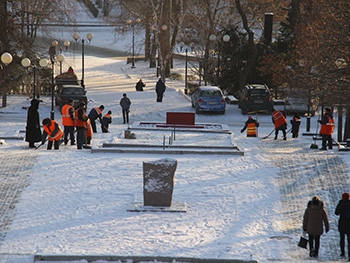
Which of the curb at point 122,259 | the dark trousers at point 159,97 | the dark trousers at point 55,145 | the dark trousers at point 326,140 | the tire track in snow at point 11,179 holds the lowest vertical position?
the curb at point 122,259

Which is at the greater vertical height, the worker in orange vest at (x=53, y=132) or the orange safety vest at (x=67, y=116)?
the orange safety vest at (x=67, y=116)

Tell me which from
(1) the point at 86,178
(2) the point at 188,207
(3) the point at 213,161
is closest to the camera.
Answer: (2) the point at 188,207

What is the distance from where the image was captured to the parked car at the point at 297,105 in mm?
35550

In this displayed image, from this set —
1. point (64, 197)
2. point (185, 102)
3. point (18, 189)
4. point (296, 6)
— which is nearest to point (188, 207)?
point (64, 197)

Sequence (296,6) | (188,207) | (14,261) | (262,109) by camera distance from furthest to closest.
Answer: (296,6)
(262,109)
(188,207)
(14,261)

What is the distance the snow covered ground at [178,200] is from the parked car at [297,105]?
392 inches

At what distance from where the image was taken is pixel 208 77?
48406mm

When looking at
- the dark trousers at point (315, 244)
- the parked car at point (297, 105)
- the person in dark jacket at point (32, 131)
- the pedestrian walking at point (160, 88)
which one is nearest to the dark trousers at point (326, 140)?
the person in dark jacket at point (32, 131)

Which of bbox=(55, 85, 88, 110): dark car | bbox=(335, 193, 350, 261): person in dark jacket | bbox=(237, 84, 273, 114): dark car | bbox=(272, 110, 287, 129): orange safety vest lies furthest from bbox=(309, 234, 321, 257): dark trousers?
bbox=(55, 85, 88, 110): dark car

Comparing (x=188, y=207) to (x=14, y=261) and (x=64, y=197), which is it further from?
(x=14, y=261)

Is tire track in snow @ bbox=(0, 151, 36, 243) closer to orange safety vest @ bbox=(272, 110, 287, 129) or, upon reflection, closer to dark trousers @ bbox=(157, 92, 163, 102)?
orange safety vest @ bbox=(272, 110, 287, 129)

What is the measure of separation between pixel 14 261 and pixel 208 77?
35.4 meters

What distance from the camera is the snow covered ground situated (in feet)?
48.1

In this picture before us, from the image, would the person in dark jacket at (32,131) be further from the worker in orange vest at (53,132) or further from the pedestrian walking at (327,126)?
the pedestrian walking at (327,126)
